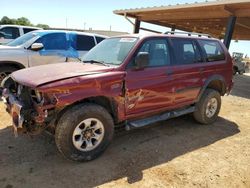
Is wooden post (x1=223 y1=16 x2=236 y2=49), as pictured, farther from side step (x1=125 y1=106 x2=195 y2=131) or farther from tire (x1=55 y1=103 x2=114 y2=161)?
tire (x1=55 y1=103 x2=114 y2=161)

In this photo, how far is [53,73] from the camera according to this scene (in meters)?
4.06

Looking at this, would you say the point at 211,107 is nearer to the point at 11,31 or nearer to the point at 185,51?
the point at 185,51

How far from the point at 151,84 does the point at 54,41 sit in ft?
16.6

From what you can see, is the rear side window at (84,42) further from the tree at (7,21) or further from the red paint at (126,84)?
the tree at (7,21)

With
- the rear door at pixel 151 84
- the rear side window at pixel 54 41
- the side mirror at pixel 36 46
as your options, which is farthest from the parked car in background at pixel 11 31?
the rear door at pixel 151 84

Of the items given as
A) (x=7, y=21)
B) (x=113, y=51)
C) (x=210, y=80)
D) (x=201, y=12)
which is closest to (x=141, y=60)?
(x=113, y=51)

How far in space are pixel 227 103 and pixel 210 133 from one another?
132 inches

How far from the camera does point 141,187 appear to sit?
365 centimetres

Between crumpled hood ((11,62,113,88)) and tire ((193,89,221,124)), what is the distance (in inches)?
105

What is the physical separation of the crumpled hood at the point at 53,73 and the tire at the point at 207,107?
266 cm

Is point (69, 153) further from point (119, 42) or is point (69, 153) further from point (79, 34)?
point (79, 34)

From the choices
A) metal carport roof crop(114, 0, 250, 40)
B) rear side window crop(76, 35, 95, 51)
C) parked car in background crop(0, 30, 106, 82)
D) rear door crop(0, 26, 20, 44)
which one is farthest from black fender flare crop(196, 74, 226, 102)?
rear door crop(0, 26, 20, 44)

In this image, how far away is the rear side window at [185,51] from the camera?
532 centimetres

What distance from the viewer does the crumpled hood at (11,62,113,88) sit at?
12.5 ft
